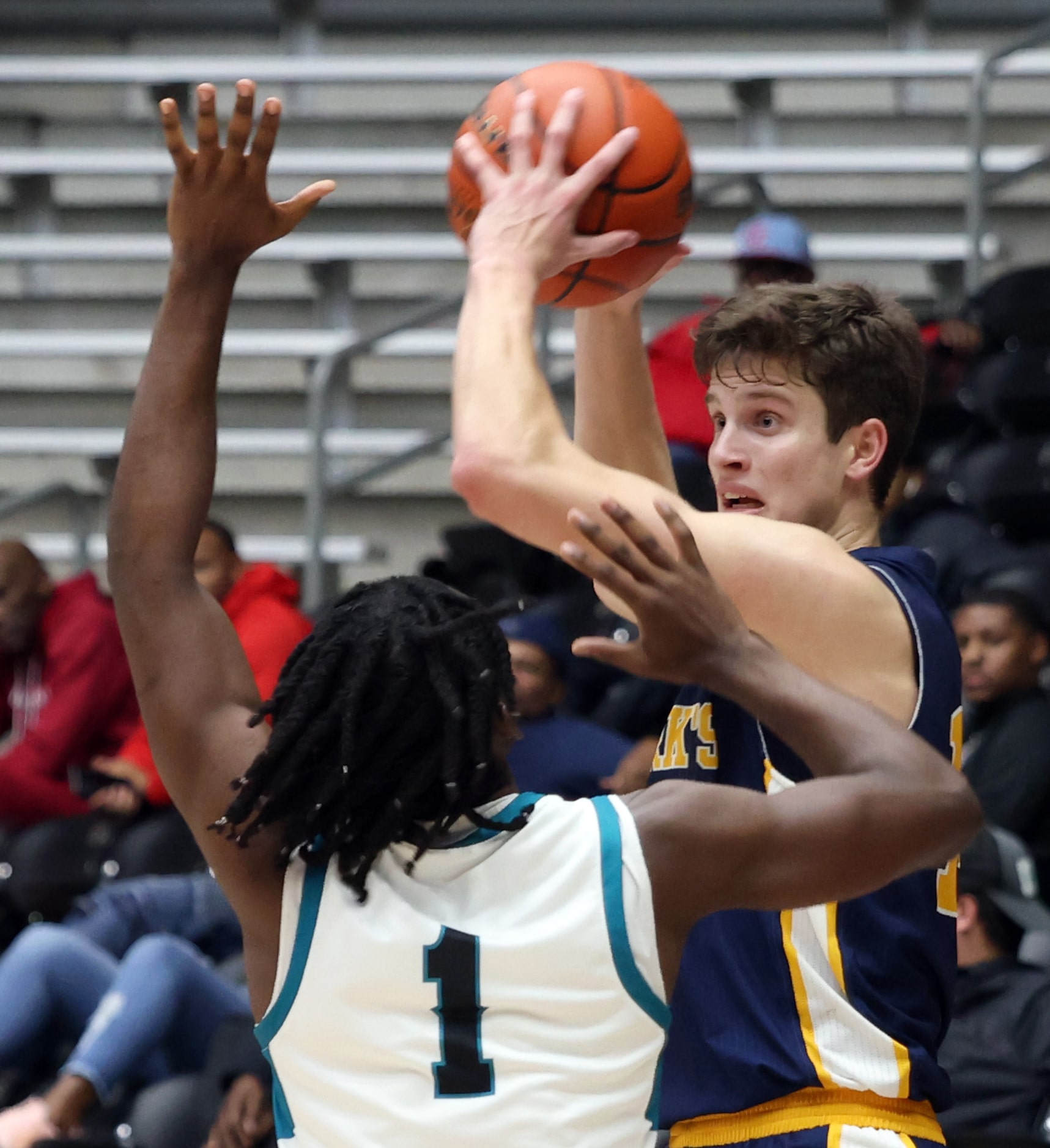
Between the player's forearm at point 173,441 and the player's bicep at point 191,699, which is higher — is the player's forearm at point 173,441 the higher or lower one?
the higher one

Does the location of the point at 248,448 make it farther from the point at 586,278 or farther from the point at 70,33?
the point at 586,278

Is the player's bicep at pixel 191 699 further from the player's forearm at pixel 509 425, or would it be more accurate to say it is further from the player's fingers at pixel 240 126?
the player's fingers at pixel 240 126

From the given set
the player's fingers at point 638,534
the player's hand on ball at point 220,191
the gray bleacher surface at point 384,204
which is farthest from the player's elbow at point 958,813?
the gray bleacher surface at point 384,204

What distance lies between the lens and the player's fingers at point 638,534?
1.60 meters

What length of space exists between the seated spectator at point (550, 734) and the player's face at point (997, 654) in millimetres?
1005

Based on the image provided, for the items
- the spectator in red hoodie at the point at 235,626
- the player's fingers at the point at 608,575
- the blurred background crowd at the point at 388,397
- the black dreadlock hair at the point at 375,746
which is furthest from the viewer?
the spectator in red hoodie at the point at 235,626

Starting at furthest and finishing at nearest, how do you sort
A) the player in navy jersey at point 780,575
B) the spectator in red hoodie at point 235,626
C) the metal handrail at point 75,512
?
the metal handrail at point 75,512, the spectator in red hoodie at point 235,626, the player in navy jersey at point 780,575

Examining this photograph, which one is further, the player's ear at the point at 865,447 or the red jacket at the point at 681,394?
the red jacket at the point at 681,394

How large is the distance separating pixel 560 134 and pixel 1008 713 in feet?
11.8

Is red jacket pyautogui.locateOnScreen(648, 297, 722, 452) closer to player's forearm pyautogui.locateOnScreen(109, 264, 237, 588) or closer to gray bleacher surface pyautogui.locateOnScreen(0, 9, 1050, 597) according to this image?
gray bleacher surface pyautogui.locateOnScreen(0, 9, 1050, 597)

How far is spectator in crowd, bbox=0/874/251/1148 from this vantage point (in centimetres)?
443

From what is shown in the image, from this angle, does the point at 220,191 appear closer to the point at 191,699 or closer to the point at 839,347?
the point at 191,699

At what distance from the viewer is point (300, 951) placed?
1695 millimetres

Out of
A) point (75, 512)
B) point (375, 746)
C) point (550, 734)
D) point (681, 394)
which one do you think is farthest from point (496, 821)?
point (75, 512)
